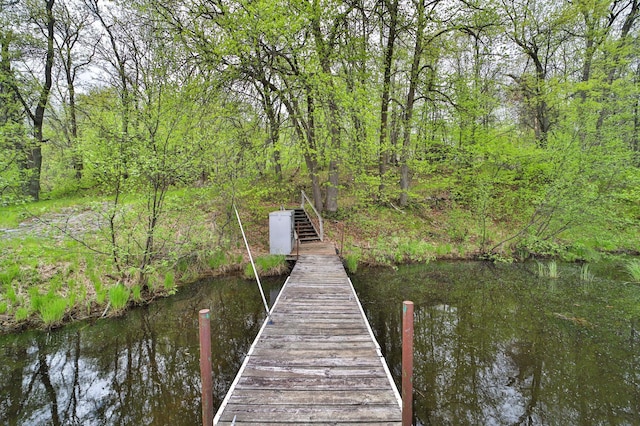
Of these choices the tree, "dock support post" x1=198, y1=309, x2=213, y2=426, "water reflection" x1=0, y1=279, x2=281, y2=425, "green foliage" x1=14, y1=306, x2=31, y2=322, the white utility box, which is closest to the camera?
"dock support post" x1=198, y1=309, x2=213, y2=426

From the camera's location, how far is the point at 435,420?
377cm

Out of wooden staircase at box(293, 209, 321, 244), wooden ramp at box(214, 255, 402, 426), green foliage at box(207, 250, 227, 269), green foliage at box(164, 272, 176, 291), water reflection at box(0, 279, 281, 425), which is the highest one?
wooden staircase at box(293, 209, 321, 244)

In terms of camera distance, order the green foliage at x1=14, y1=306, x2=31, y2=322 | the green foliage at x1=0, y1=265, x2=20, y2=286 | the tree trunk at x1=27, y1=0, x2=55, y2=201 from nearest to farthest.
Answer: the green foliage at x1=14, y1=306, x2=31, y2=322 < the green foliage at x1=0, y1=265, x2=20, y2=286 < the tree trunk at x1=27, y1=0, x2=55, y2=201

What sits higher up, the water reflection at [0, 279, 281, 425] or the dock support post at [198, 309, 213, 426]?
the dock support post at [198, 309, 213, 426]

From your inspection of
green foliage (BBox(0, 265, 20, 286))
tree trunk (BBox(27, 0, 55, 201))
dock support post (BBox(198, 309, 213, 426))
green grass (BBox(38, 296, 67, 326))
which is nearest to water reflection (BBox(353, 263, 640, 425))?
dock support post (BBox(198, 309, 213, 426))

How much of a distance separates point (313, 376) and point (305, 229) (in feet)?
30.1

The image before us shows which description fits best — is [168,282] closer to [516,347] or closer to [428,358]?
[428,358]

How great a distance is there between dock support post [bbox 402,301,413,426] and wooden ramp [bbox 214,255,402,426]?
0.19m

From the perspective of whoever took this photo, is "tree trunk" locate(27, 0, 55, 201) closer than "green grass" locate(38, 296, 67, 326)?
No

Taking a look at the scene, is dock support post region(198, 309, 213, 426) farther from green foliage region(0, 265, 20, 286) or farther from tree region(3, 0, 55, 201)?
tree region(3, 0, 55, 201)

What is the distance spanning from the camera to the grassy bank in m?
6.45

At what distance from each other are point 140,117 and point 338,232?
8.18 metres

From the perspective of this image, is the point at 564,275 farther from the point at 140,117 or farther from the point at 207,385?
the point at 140,117

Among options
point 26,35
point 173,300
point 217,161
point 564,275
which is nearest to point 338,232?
point 217,161
